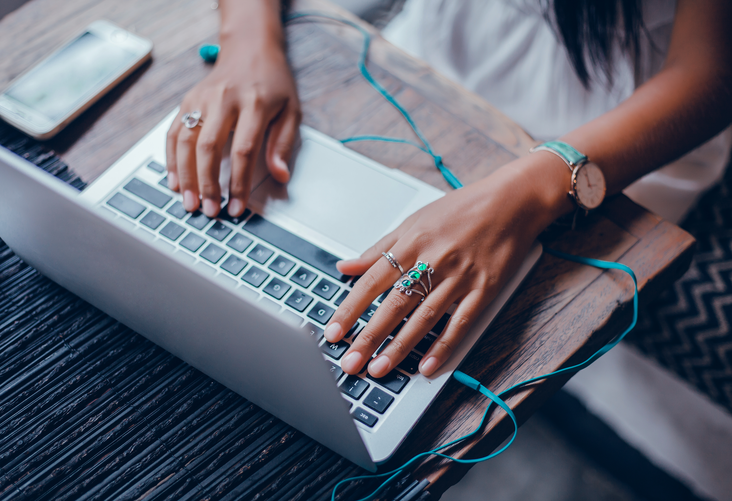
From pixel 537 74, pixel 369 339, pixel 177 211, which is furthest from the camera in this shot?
pixel 537 74

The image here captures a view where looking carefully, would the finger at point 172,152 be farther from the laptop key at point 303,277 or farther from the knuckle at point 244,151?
the laptop key at point 303,277

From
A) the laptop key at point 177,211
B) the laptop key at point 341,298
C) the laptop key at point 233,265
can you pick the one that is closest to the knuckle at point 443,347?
the laptop key at point 341,298

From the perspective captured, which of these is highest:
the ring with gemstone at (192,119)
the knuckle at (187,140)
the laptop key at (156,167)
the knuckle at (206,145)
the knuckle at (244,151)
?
the ring with gemstone at (192,119)

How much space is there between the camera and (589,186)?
20.2 inches

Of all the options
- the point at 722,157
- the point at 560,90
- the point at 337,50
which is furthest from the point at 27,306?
the point at 722,157

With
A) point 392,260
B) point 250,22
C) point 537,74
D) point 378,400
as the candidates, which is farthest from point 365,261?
point 537,74

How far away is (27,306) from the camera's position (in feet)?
1.57

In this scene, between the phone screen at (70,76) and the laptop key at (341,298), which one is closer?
the laptop key at (341,298)

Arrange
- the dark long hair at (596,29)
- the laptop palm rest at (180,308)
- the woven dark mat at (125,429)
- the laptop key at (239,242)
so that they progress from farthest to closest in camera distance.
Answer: the dark long hair at (596,29), the laptop key at (239,242), the woven dark mat at (125,429), the laptop palm rest at (180,308)

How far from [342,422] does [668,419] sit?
93cm

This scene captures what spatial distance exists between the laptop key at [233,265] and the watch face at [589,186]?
1.22 ft

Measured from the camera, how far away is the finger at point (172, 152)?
530mm

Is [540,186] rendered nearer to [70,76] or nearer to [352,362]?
[352,362]

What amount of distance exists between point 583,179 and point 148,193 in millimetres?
497
